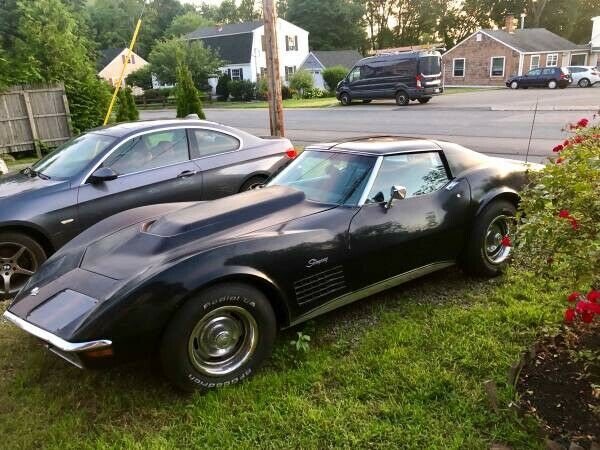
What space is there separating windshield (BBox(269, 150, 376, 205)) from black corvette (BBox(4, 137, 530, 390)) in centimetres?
1

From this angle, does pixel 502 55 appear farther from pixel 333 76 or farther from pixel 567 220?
pixel 567 220

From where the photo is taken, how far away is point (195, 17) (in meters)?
74.6

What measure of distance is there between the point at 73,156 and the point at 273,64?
4726 mm

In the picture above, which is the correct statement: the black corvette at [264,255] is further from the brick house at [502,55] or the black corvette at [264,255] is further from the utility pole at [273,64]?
the brick house at [502,55]

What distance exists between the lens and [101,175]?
5262mm

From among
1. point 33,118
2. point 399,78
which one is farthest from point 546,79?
point 33,118

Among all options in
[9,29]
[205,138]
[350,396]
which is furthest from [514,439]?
[9,29]

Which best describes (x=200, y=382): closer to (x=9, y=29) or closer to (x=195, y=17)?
(x=9, y=29)

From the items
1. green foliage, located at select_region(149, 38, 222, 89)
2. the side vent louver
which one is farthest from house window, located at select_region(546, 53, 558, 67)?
the side vent louver

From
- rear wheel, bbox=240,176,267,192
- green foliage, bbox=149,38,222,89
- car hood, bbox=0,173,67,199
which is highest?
green foliage, bbox=149,38,222,89

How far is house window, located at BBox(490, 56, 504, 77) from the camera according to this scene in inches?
1693

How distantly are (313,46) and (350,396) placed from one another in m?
68.2

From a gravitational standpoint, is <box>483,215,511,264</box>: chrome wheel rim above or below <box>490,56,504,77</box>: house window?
below

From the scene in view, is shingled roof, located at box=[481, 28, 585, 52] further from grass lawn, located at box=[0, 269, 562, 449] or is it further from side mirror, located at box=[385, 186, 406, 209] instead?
grass lawn, located at box=[0, 269, 562, 449]
